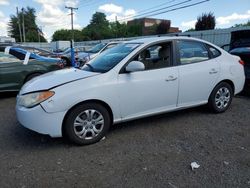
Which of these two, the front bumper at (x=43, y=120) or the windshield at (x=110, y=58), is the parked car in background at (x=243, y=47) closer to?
the windshield at (x=110, y=58)

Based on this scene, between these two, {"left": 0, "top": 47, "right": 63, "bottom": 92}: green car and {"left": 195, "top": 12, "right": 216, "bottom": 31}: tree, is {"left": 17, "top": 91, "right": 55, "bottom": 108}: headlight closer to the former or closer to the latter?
{"left": 0, "top": 47, "right": 63, "bottom": 92}: green car

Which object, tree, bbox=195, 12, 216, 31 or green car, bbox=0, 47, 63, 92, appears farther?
tree, bbox=195, 12, 216, 31

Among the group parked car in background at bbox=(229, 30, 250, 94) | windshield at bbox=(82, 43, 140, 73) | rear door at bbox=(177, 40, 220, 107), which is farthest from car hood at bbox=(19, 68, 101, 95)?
parked car in background at bbox=(229, 30, 250, 94)

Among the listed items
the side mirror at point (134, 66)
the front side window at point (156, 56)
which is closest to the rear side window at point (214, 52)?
the front side window at point (156, 56)

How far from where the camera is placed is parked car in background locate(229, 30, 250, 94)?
6.37 m

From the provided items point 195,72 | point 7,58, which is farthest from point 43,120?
point 7,58

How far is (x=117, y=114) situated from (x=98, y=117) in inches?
12.7

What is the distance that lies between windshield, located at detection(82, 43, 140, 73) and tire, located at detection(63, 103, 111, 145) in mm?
675

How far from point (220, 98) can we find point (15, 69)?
5319 millimetres

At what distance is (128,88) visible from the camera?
152 inches

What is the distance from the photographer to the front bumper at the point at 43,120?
3402 mm

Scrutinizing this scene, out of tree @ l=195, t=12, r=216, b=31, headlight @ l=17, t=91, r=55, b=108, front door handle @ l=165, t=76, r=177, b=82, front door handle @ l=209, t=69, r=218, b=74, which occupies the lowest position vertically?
headlight @ l=17, t=91, r=55, b=108

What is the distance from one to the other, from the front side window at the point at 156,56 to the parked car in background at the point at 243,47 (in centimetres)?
303

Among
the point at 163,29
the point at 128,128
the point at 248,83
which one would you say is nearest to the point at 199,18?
the point at 163,29
